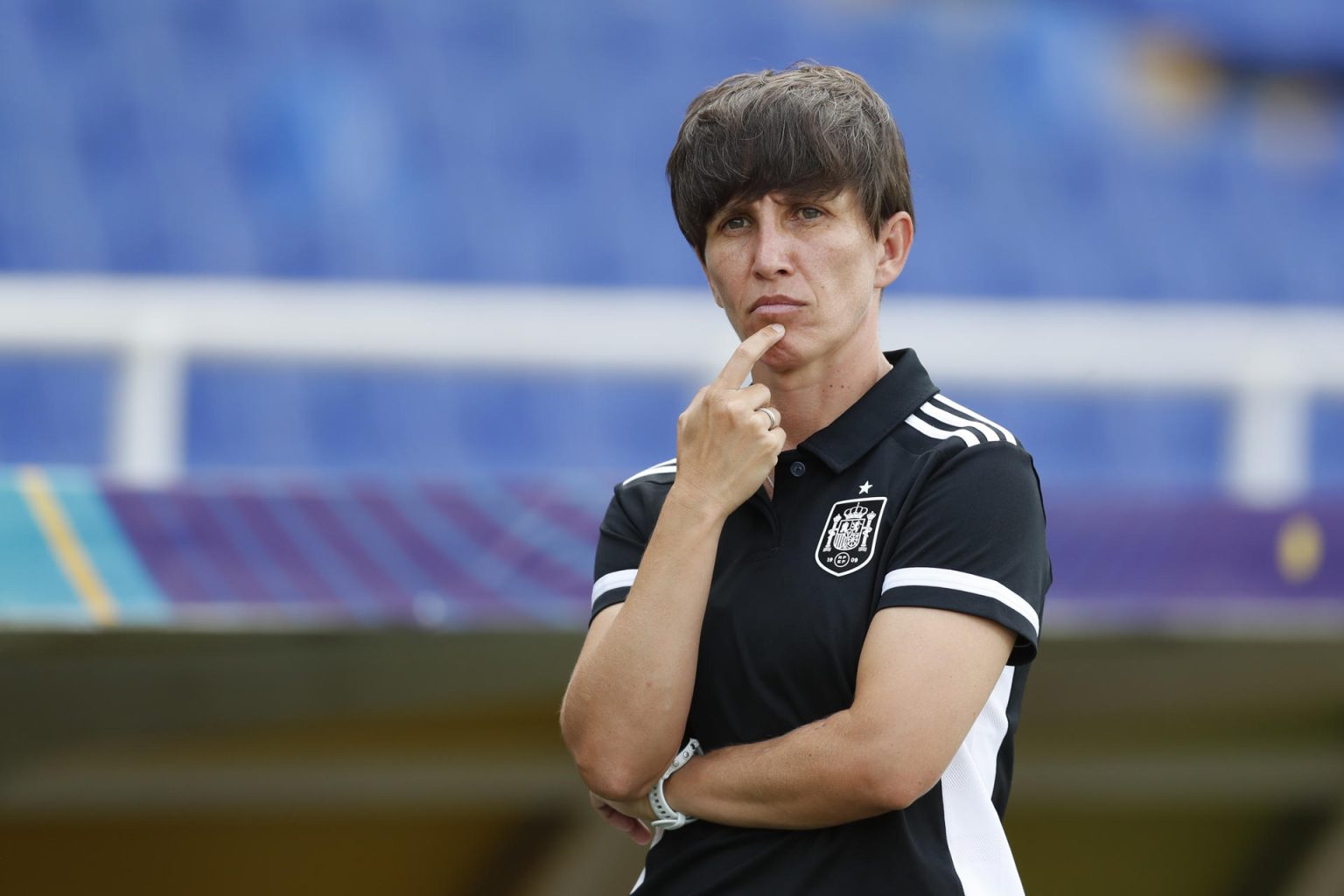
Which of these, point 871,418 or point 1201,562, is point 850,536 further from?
point 1201,562

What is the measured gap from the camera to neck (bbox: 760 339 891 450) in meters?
1.68

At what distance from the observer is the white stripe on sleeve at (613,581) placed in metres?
1.74

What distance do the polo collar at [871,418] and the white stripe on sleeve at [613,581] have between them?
24cm

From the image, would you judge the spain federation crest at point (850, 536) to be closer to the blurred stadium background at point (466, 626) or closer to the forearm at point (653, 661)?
the forearm at point (653, 661)

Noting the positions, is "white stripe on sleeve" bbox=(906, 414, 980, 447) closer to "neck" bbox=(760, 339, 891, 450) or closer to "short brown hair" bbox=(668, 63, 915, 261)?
"neck" bbox=(760, 339, 891, 450)

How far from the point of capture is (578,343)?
3592mm

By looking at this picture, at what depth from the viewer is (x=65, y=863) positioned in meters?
3.63

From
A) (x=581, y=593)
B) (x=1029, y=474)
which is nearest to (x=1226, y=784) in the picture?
(x=581, y=593)

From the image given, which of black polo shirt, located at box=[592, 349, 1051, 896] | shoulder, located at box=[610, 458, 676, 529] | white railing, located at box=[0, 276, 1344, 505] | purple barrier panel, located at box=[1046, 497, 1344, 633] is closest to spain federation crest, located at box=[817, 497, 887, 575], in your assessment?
black polo shirt, located at box=[592, 349, 1051, 896]

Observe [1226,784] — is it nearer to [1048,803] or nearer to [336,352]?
[1048,803]

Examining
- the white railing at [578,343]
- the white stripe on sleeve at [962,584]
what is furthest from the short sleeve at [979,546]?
the white railing at [578,343]

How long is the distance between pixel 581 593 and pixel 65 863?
1.52 metres

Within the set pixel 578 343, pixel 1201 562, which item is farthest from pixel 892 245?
pixel 578 343

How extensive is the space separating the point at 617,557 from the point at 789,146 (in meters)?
0.48
